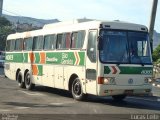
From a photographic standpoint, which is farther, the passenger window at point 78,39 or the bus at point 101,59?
the passenger window at point 78,39

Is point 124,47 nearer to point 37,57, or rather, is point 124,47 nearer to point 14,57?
point 37,57

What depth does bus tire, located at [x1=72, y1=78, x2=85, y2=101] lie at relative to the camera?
1814 centimetres

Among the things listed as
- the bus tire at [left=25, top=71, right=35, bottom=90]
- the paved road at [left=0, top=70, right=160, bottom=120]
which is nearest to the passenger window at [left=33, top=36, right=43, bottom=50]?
the bus tire at [left=25, top=71, right=35, bottom=90]

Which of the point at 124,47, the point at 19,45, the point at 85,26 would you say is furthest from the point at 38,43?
the point at 124,47

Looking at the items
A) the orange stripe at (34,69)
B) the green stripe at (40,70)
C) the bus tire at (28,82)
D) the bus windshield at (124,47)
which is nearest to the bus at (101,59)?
the bus windshield at (124,47)

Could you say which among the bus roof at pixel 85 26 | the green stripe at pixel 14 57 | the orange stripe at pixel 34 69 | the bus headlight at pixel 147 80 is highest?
the bus roof at pixel 85 26

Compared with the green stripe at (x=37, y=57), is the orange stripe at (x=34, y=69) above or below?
below

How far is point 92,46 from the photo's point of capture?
1750cm

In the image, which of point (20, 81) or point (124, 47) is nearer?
point (124, 47)

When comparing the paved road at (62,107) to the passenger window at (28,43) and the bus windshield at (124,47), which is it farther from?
the passenger window at (28,43)

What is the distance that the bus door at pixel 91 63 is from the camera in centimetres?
1712

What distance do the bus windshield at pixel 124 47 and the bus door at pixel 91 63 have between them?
396 millimetres

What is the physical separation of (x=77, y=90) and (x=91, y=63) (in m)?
1.61

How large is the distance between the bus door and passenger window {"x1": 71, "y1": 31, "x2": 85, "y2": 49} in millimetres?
635
